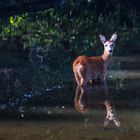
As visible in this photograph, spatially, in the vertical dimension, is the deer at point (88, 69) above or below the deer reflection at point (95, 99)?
above

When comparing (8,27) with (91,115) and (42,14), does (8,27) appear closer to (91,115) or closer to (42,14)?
(42,14)

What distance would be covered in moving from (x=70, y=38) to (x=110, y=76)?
3396 mm

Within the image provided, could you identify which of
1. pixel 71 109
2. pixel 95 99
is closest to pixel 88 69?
pixel 95 99

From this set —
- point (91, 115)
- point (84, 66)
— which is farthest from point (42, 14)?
point (91, 115)

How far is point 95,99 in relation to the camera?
6.76 metres

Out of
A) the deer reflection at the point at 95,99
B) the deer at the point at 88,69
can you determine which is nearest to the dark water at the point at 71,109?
the deer reflection at the point at 95,99

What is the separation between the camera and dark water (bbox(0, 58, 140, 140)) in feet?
17.9

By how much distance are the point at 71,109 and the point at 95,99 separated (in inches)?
18.0

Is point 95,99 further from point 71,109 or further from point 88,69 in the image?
point 88,69

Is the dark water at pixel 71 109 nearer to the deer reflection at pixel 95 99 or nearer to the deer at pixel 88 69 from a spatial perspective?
the deer reflection at pixel 95 99

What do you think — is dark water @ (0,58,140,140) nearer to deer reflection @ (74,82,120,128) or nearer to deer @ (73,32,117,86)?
deer reflection @ (74,82,120,128)

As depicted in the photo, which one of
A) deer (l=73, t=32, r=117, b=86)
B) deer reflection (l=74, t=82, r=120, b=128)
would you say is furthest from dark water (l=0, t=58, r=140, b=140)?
deer (l=73, t=32, r=117, b=86)

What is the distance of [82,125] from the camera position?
5.73m

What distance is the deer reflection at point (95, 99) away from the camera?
6.02m
